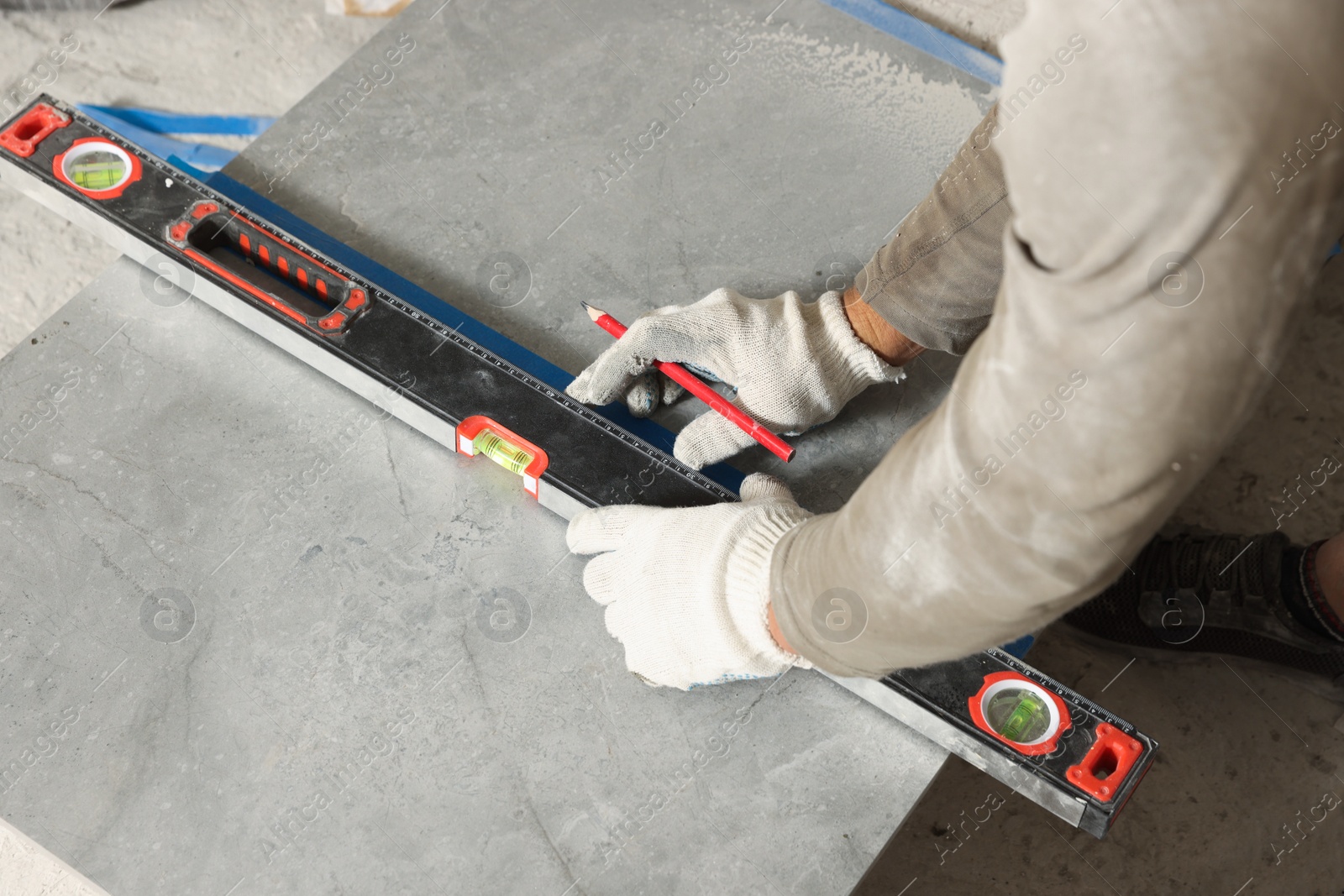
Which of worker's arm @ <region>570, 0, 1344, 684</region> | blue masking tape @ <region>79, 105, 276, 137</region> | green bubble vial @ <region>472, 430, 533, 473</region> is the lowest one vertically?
blue masking tape @ <region>79, 105, 276, 137</region>

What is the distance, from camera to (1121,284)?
85cm

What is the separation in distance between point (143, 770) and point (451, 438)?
688 mm

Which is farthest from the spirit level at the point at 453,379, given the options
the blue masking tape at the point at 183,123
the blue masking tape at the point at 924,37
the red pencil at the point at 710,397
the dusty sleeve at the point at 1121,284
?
the blue masking tape at the point at 924,37

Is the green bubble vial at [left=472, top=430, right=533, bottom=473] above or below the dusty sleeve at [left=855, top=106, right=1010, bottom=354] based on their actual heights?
below

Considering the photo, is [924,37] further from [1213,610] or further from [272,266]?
[272,266]

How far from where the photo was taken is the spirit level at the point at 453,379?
1539 mm

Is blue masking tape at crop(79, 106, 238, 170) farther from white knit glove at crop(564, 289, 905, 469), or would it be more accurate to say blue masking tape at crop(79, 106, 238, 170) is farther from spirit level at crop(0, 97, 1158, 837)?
white knit glove at crop(564, 289, 905, 469)

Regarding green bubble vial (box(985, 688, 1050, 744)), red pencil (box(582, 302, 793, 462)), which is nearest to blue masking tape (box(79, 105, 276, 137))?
red pencil (box(582, 302, 793, 462))

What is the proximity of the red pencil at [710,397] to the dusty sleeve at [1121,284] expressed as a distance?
0.68m

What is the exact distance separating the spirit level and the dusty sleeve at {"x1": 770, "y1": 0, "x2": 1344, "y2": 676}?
1.83 feet

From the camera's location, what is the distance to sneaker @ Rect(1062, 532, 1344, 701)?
2170 millimetres

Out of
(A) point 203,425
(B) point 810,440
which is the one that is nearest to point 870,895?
(B) point 810,440

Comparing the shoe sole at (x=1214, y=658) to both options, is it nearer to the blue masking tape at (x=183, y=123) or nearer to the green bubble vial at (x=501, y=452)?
the green bubble vial at (x=501, y=452)

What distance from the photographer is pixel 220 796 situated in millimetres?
1505
